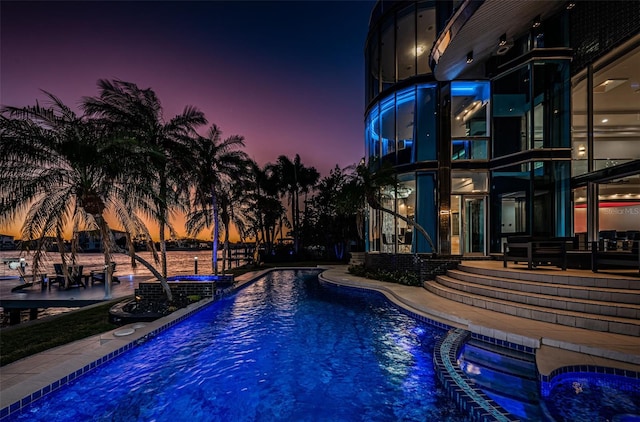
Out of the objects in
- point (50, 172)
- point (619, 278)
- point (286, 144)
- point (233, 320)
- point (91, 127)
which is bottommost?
point (233, 320)

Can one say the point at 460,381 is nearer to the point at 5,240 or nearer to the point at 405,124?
the point at 405,124

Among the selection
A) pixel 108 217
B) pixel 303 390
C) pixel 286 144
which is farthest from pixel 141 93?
pixel 286 144

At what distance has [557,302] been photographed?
616 centimetres

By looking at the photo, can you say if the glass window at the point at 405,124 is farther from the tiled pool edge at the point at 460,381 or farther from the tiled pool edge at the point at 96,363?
the tiled pool edge at the point at 96,363

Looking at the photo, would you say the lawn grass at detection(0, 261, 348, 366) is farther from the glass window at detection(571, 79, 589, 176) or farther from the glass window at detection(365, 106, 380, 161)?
the glass window at detection(571, 79, 589, 176)

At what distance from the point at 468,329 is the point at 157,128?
12.8m

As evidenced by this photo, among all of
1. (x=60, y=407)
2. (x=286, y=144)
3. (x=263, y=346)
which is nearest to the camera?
(x=60, y=407)

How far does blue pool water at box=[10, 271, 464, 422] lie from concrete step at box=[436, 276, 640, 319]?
7.10 ft

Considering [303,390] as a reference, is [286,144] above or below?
above

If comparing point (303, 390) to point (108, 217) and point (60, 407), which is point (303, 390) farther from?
point (108, 217)

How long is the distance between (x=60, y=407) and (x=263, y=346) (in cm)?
300

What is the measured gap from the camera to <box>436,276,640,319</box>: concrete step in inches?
212

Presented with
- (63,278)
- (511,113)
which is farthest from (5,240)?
(511,113)

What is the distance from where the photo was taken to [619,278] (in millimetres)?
6160
